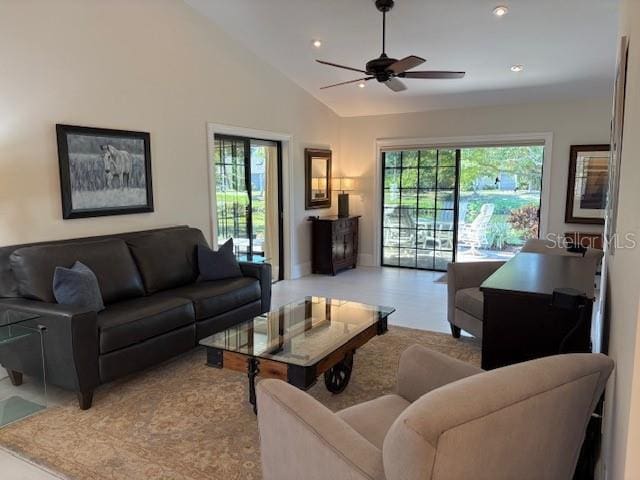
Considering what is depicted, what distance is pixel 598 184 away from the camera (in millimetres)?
5906

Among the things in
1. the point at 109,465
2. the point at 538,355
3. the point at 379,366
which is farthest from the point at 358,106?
the point at 109,465

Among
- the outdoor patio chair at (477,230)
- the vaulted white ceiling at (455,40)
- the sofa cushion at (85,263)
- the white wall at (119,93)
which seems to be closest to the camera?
the sofa cushion at (85,263)

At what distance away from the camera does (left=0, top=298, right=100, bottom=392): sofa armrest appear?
2717 millimetres

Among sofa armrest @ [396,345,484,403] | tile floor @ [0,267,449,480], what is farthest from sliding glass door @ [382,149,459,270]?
sofa armrest @ [396,345,484,403]

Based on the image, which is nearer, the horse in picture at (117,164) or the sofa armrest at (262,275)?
the horse in picture at (117,164)

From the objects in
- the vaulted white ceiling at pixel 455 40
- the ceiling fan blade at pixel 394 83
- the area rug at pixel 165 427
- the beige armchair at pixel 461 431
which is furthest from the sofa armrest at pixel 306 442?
the vaulted white ceiling at pixel 455 40

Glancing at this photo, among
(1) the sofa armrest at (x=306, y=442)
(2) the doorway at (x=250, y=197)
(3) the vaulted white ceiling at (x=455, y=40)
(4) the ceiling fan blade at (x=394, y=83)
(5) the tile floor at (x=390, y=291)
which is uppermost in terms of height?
(3) the vaulted white ceiling at (x=455, y=40)

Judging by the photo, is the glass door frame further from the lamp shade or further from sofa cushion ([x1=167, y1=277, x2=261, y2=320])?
sofa cushion ([x1=167, y1=277, x2=261, y2=320])

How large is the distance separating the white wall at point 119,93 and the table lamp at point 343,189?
6.10 ft

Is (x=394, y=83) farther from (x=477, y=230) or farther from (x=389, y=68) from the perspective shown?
(x=477, y=230)

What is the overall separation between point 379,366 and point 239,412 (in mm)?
1146

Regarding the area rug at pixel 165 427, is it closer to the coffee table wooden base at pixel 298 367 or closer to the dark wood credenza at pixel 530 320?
the coffee table wooden base at pixel 298 367

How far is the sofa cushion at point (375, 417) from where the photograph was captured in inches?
67.7

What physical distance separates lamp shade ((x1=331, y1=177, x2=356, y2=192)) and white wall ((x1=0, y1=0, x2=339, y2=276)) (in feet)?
6.23
